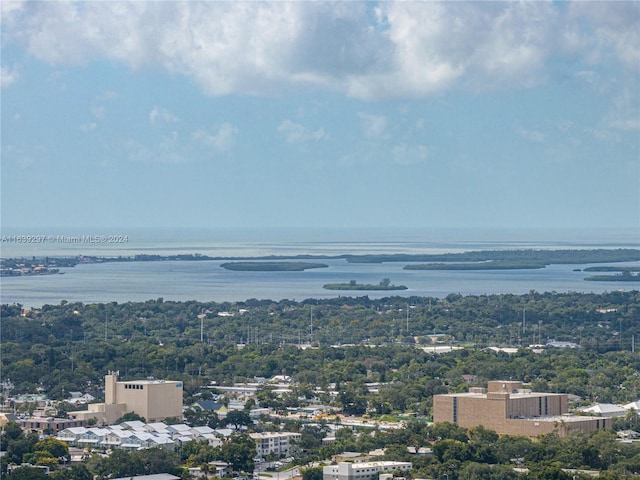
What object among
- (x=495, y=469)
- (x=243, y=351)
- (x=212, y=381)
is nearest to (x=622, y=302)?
(x=243, y=351)

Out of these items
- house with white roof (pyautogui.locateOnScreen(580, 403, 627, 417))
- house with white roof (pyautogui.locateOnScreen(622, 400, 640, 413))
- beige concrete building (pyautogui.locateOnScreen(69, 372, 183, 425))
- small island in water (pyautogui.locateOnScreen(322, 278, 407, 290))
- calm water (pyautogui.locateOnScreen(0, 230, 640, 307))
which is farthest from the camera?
small island in water (pyautogui.locateOnScreen(322, 278, 407, 290))

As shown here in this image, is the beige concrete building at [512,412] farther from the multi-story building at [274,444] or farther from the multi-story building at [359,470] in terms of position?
the multi-story building at [359,470]

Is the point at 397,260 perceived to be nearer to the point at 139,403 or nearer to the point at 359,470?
the point at 139,403

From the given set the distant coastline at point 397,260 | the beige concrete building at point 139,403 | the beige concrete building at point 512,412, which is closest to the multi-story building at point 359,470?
the beige concrete building at point 512,412

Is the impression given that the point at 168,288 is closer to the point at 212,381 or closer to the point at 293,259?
the point at 293,259

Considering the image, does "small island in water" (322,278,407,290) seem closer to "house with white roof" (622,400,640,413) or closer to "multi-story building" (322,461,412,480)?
"house with white roof" (622,400,640,413)

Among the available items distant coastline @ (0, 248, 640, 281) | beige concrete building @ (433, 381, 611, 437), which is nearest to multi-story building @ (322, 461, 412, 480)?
beige concrete building @ (433, 381, 611, 437)
